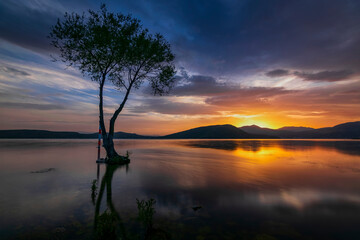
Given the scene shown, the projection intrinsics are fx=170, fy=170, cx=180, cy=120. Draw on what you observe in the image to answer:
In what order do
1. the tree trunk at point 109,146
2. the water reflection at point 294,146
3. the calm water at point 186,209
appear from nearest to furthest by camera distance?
the calm water at point 186,209
the tree trunk at point 109,146
the water reflection at point 294,146

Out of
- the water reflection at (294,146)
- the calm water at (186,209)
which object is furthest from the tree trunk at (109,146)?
the water reflection at (294,146)

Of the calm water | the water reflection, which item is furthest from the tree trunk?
the water reflection

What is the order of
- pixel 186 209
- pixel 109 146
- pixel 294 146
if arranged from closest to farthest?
pixel 186 209 < pixel 109 146 < pixel 294 146

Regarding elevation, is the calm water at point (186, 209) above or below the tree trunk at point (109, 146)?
below

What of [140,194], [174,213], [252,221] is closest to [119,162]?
[140,194]

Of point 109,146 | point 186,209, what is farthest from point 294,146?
point 186,209

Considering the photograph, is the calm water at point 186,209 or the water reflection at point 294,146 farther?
the water reflection at point 294,146

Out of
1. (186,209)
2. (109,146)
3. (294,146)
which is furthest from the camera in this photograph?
(294,146)

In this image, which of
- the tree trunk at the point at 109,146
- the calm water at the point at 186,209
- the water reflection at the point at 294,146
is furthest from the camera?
the water reflection at the point at 294,146

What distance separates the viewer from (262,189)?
12.4 metres

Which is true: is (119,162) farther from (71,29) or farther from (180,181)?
(71,29)

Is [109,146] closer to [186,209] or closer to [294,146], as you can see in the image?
[186,209]

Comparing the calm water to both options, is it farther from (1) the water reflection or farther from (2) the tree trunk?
(1) the water reflection

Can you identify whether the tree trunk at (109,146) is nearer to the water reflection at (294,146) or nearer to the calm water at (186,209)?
the calm water at (186,209)
